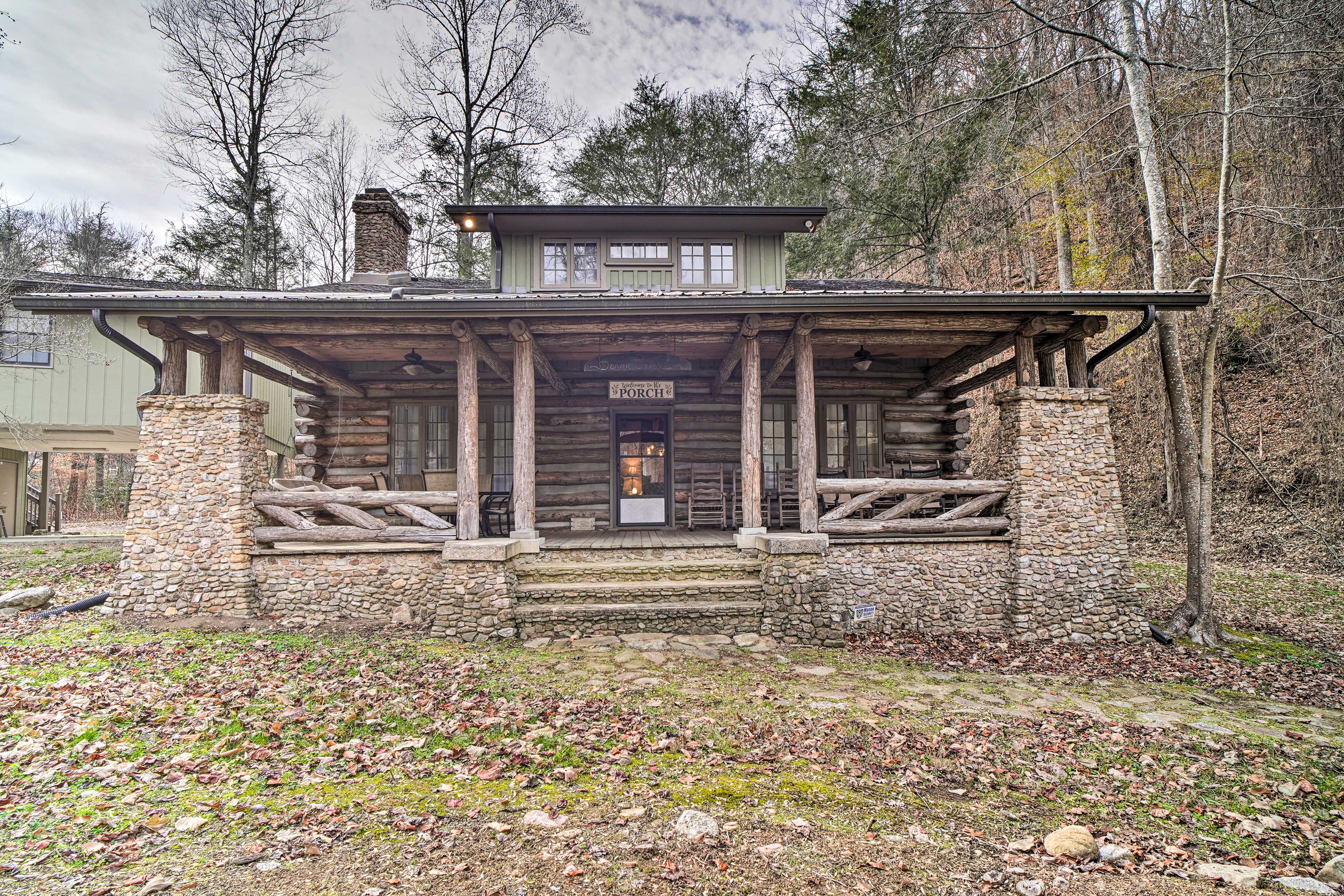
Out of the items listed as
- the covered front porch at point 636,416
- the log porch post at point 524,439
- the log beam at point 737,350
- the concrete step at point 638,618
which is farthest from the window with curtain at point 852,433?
the log porch post at point 524,439

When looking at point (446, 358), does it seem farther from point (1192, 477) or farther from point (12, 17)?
point (1192, 477)

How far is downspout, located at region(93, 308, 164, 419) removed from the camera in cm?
656

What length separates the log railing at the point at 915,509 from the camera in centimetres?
737

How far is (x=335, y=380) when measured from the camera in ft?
31.6

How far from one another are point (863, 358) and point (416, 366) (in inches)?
288

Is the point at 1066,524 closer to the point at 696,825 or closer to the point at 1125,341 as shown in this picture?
the point at 1125,341

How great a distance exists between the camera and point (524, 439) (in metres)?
7.55

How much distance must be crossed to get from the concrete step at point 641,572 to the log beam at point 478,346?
109 inches

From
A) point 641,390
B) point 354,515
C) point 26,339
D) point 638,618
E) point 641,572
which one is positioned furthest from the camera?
point 26,339

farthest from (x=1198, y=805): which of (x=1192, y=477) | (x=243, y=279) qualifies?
(x=243, y=279)

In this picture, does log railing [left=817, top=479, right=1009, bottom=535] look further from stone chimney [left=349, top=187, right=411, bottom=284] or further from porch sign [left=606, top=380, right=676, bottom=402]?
stone chimney [left=349, top=187, right=411, bottom=284]

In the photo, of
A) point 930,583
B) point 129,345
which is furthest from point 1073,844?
point 129,345

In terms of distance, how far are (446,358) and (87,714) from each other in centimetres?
611

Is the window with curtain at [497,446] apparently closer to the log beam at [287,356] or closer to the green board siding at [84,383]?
the log beam at [287,356]
